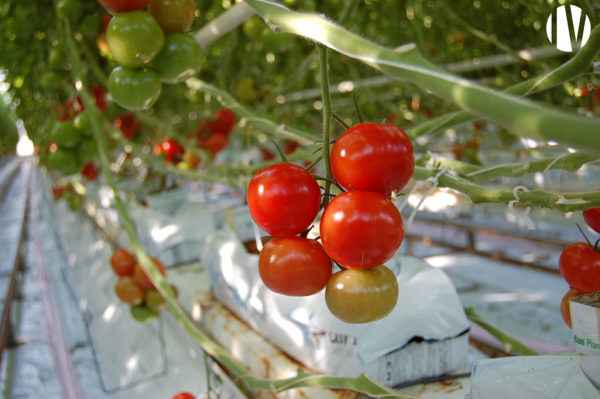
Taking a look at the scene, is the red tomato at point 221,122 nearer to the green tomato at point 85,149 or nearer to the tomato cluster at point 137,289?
the green tomato at point 85,149

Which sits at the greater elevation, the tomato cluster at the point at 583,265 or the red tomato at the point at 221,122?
the tomato cluster at the point at 583,265

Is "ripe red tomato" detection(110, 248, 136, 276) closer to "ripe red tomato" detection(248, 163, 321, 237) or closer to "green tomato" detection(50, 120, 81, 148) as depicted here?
"green tomato" detection(50, 120, 81, 148)

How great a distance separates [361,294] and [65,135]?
0.84 meters

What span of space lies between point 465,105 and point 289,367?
578 mm

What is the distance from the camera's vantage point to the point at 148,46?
20.7 inches

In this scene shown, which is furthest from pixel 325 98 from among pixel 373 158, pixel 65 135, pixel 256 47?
pixel 256 47

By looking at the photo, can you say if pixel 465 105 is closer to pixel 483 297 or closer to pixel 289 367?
pixel 289 367

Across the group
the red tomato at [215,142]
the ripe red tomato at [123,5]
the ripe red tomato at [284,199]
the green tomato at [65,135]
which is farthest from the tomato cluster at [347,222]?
the red tomato at [215,142]

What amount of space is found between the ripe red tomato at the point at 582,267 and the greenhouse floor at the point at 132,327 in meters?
0.22

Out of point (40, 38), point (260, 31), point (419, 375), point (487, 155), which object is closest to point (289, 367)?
point (419, 375)

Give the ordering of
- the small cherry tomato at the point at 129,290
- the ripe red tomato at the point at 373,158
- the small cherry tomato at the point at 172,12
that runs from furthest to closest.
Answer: the small cherry tomato at the point at 129,290, the small cherry tomato at the point at 172,12, the ripe red tomato at the point at 373,158

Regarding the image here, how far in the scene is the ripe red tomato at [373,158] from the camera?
0.30m

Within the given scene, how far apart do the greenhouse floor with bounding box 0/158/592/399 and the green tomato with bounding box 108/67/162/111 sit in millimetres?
351

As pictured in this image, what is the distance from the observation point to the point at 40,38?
4.55 feet
